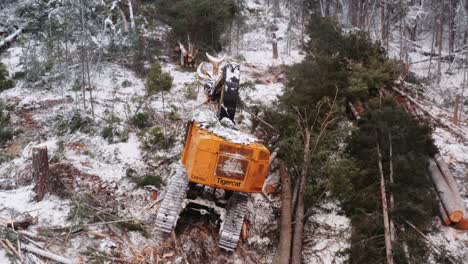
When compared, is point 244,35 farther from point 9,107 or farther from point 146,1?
point 9,107

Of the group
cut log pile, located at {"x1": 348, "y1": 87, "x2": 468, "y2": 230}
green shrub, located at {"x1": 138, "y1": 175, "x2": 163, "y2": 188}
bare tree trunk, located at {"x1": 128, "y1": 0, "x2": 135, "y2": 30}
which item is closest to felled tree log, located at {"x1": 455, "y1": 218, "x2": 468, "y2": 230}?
cut log pile, located at {"x1": 348, "y1": 87, "x2": 468, "y2": 230}

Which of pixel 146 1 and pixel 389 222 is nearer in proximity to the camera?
pixel 389 222

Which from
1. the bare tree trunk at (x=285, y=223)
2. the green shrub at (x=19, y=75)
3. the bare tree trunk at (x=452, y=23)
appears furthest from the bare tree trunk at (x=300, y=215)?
the bare tree trunk at (x=452, y=23)

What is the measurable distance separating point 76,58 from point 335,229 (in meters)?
10.4

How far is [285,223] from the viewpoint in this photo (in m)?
7.26

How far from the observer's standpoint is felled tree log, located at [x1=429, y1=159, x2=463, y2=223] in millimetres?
7656

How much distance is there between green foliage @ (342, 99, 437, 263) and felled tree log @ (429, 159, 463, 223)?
0.19m

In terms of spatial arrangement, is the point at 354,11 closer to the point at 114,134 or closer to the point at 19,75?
the point at 19,75

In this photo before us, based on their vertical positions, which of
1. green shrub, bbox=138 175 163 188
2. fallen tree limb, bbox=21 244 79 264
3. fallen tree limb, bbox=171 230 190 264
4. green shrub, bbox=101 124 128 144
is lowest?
fallen tree limb, bbox=171 230 190 264

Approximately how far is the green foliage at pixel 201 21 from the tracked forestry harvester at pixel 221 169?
8809mm

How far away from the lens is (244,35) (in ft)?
70.8

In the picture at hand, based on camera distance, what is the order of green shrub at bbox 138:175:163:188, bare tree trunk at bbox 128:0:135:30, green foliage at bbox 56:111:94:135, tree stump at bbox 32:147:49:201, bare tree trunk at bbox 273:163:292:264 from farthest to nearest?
bare tree trunk at bbox 128:0:135:30, green foliage at bbox 56:111:94:135, green shrub at bbox 138:175:163:188, tree stump at bbox 32:147:49:201, bare tree trunk at bbox 273:163:292:264

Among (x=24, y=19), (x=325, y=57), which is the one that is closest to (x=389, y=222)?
(x=325, y=57)

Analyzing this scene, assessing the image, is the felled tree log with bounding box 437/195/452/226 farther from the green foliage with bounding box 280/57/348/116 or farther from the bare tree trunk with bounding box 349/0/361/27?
the bare tree trunk with bounding box 349/0/361/27
